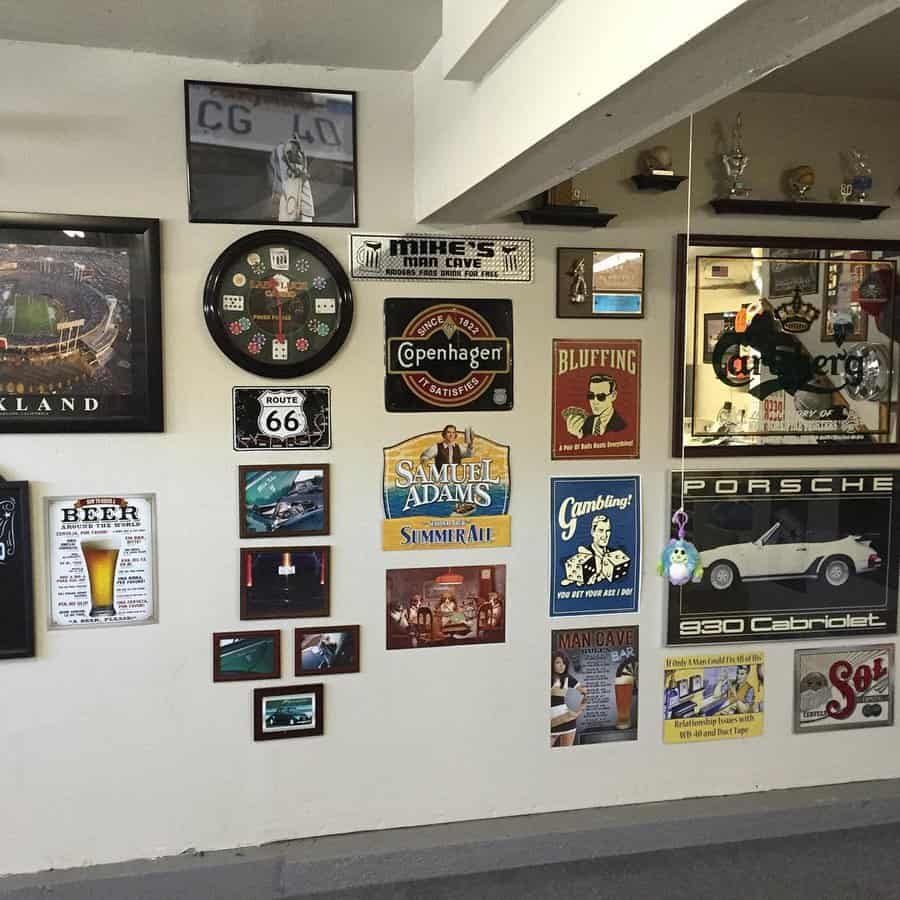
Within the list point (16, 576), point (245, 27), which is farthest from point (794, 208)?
point (16, 576)

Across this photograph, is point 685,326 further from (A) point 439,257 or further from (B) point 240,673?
(B) point 240,673

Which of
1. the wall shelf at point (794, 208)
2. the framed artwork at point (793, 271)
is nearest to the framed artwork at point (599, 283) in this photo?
the wall shelf at point (794, 208)

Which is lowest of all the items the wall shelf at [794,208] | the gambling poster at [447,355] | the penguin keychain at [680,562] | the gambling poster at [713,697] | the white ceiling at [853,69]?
the gambling poster at [713,697]

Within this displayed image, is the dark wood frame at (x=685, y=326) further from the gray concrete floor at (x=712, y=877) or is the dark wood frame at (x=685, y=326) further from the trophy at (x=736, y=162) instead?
the gray concrete floor at (x=712, y=877)

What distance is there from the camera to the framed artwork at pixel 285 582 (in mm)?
2400

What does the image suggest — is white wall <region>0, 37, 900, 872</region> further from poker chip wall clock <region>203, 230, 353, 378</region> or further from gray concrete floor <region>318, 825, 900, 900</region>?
gray concrete floor <region>318, 825, 900, 900</region>

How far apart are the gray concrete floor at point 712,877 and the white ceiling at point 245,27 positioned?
236 centimetres

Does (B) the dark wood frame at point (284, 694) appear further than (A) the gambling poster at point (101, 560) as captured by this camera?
Yes

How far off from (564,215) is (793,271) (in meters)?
0.80

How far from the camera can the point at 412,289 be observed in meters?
2.45

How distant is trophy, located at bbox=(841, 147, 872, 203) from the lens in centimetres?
264

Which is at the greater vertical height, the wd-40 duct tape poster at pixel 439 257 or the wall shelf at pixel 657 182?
the wall shelf at pixel 657 182

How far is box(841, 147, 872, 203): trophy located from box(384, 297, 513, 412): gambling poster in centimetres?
118

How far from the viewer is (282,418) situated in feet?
7.84
